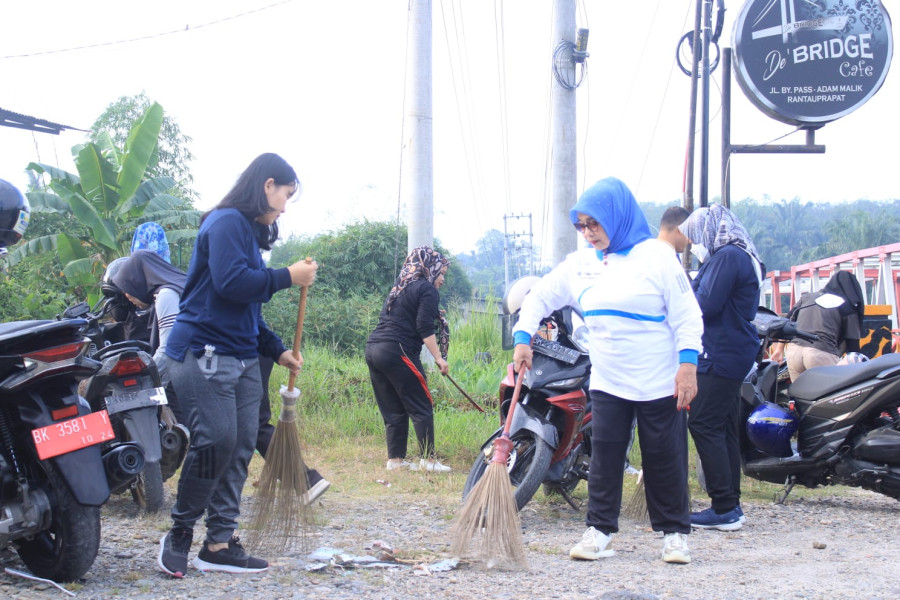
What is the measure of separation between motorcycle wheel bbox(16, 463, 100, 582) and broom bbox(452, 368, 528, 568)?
1.55 metres

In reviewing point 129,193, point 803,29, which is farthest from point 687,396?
point 129,193

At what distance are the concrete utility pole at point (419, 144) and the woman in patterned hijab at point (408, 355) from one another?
96.9 inches

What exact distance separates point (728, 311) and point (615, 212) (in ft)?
4.29

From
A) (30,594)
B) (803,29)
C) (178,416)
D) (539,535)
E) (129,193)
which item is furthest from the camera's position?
(129,193)

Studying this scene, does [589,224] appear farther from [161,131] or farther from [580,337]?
[161,131]

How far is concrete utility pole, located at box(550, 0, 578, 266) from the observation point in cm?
849

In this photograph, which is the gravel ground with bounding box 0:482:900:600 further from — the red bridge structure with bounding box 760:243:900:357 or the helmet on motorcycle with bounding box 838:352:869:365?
the red bridge structure with bounding box 760:243:900:357

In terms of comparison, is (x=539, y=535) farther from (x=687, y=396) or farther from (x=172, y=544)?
(x=172, y=544)

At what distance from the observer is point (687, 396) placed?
12.4 ft

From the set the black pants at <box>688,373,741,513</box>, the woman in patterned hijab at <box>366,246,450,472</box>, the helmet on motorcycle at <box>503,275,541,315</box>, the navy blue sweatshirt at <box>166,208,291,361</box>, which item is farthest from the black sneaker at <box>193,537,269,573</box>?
the woman in patterned hijab at <box>366,246,450,472</box>

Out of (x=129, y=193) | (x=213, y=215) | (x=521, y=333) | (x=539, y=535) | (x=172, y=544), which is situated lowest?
(x=539, y=535)

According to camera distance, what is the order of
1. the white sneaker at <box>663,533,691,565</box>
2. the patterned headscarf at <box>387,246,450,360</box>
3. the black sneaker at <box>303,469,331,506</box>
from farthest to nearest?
the patterned headscarf at <box>387,246,450,360</box> → the black sneaker at <box>303,469,331,506</box> → the white sneaker at <box>663,533,691,565</box>

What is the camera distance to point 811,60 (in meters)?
8.16

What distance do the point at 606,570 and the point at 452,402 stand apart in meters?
5.16
